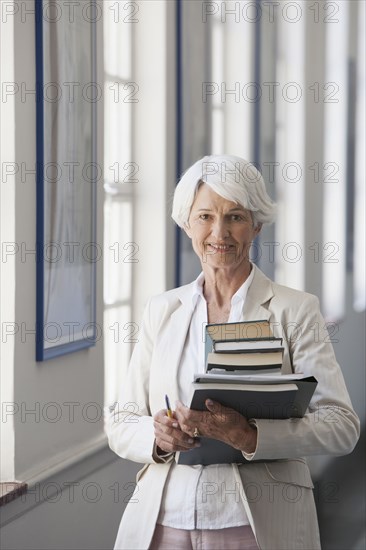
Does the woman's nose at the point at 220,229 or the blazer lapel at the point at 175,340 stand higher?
the woman's nose at the point at 220,229

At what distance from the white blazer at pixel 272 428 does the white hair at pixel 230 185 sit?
0.58ft

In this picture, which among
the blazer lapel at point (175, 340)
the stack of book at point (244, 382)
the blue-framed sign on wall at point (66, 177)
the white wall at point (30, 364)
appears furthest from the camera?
the blue-framed sign on wall at point (66, 177)

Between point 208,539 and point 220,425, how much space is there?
0.92 feet

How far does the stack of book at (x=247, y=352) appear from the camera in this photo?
1.86m

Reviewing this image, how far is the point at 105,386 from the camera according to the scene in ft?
12.8

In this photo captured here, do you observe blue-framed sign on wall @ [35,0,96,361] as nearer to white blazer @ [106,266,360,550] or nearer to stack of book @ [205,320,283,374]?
white blazer @ [106,266,360,550]

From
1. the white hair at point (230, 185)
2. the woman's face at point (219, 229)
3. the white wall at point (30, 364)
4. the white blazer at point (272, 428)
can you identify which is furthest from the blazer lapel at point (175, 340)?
the white wall at point (30, 364)

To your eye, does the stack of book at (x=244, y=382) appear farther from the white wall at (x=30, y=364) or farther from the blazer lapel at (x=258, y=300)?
the white wall at (x=30, y=364)

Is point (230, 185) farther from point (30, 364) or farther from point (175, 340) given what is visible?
point (30, 364)

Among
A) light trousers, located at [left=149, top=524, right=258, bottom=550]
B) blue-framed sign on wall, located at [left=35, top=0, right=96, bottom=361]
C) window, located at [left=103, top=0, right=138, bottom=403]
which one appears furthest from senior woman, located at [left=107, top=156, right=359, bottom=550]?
window, located at [left=103, top=0, right=138, bottom=403]

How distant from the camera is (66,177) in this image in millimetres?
3105

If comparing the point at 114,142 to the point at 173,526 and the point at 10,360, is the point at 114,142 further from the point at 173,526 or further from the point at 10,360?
the point at 173,526

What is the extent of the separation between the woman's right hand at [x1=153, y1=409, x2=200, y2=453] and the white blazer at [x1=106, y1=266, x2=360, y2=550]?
0.08 m

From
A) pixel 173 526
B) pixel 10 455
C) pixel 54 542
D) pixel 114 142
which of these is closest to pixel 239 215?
pixel 173 526
